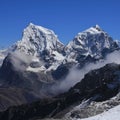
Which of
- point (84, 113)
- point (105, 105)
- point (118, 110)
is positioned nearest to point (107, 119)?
point (118, 110)

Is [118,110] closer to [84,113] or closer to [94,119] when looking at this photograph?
[94,119]

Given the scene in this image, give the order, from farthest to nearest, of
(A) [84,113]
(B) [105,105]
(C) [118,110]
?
(B) [105,105]
(A) [84,113]
(C) [118,110]

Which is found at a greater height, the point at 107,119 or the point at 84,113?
the point at 84,113

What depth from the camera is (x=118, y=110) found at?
2810 inches

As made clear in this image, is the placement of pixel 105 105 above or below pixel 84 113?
above

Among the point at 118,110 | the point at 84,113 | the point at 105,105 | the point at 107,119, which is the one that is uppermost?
the point at 105,105

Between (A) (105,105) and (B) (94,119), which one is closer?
(B) (94,119)

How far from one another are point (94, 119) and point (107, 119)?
2.68 meters

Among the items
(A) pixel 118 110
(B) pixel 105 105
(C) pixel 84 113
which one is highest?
(B) pixel 105 105

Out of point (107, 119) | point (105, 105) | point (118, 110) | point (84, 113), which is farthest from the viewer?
point (105, 105)

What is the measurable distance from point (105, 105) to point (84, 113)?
83.5 feet

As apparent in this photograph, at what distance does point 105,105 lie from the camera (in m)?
148

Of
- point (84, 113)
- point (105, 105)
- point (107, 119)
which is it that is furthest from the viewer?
point (105, 105)

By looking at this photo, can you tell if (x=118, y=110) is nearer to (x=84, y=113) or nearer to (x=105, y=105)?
(x=84, y=113)
